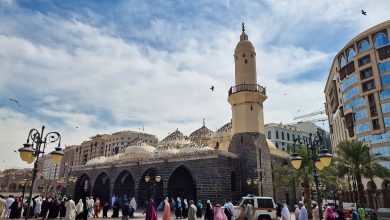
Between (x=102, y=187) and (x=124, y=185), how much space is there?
324 cm

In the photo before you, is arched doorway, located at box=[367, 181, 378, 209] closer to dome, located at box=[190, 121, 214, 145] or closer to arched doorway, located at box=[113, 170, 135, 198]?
dome, located at box=[190, 121, 214, 145]

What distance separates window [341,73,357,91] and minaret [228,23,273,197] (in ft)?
70.7

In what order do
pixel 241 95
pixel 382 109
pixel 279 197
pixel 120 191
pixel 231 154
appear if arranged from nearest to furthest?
pixel 231 154 < pixel 241 95 < pixel 279 197 < pixel 120 191 < pixel 382 109

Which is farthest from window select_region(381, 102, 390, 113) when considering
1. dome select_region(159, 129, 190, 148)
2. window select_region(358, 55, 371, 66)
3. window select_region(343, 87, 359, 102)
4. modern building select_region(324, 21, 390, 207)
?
dome select_region(159, 129, 190, 148)

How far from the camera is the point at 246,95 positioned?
25094 mm

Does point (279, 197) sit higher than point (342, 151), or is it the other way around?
point (342, 151)

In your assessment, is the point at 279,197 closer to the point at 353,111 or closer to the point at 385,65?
the point at 353,111

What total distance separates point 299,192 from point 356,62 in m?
20.2

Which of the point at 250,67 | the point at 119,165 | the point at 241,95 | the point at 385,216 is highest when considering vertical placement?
the point at 250,67

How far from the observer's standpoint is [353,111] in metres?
40.7

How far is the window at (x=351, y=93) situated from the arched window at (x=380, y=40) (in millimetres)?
5987

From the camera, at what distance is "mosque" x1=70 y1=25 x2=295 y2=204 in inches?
901

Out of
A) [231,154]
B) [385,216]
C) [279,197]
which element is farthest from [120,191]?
[385,216]

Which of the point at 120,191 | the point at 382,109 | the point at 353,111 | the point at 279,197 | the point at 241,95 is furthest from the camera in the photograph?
the point at 353,111
